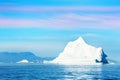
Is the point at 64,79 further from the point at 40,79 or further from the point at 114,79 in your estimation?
the point at 114,79

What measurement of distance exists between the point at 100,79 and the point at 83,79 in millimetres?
5597

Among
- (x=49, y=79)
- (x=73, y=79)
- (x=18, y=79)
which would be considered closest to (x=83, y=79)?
(x=73, y=79)

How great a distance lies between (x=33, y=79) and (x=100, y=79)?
51.5ft

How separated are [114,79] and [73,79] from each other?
36.3ft

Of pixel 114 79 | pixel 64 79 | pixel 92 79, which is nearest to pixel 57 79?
pixel 64 79

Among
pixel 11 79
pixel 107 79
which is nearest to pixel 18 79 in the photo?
pixel 11 79

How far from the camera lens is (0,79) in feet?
293

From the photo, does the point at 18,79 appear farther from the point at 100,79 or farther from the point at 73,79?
the point at 100,79

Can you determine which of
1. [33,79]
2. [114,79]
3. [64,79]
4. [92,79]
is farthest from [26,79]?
[114,79]

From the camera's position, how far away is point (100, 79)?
92.7 meters

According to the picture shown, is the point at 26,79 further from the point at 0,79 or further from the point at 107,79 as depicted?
the point at 107,79

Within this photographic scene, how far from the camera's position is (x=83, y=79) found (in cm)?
8900

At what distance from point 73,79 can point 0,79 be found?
16442 millimetres

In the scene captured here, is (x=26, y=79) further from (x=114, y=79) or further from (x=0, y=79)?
(x=114, y=79)
